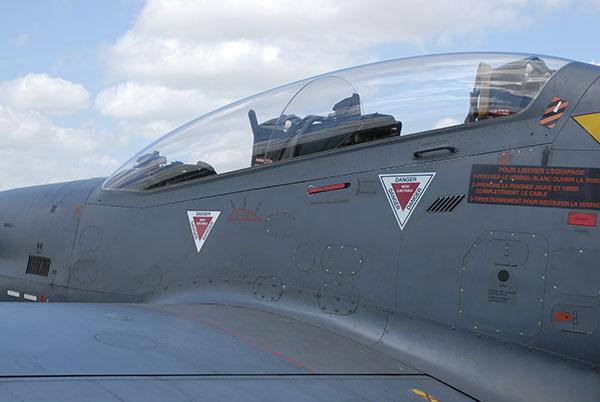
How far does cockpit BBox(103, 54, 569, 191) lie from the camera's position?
4.88 metres

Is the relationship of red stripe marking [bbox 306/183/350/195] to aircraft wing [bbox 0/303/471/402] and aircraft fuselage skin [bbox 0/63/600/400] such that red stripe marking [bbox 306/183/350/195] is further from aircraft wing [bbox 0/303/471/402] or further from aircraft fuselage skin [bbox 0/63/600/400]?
aircraft wing [bbox 0/303/471/402]

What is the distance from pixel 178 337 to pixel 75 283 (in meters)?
2.67

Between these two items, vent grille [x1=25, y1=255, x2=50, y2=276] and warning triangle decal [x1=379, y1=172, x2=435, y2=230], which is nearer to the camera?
warning triangle decal [x1=379, y1=172, x2=435, y2=230]

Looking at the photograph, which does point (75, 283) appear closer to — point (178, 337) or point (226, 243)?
point (226, 243)

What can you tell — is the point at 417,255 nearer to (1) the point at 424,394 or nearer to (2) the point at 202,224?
(1) the point at 424,394

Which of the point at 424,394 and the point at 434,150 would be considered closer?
the point at 424,394

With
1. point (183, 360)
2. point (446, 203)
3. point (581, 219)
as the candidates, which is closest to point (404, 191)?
point (446, 203)

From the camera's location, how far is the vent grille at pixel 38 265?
6.65 meters

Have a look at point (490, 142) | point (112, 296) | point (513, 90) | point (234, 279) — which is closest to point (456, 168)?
point (490, 142)

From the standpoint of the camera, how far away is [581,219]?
4098 mm

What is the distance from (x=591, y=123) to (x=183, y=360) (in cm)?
294

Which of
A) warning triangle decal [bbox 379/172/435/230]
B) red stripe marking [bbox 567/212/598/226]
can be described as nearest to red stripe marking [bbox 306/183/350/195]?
warning triangle decal [bbox 379/172/435/230]

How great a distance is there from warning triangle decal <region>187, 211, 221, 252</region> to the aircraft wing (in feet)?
2.85

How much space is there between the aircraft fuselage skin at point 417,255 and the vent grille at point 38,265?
66 centimetres
